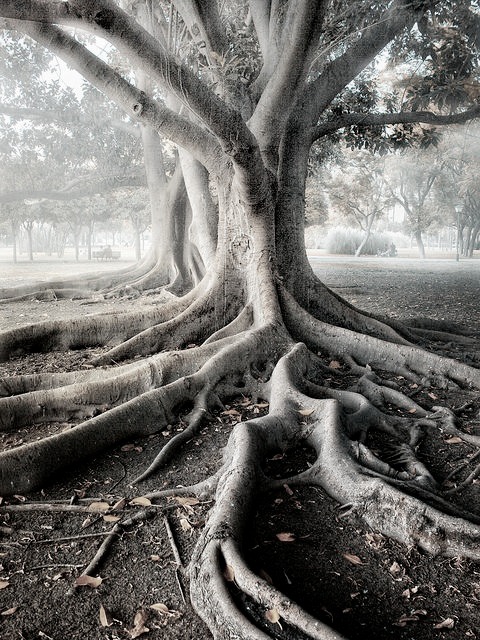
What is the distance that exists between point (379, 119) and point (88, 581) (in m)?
7.87

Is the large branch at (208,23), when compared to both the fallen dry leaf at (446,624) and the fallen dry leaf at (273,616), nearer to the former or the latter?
the fallen dry leaf at (273,616)

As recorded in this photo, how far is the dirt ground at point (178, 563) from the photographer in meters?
2.18

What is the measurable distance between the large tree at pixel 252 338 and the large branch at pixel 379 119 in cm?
4

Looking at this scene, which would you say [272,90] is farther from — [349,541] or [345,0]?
[349,541]

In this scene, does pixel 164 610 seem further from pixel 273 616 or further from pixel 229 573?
pixel 273 616

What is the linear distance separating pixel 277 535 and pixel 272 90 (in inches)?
202

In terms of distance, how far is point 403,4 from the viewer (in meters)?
6.80

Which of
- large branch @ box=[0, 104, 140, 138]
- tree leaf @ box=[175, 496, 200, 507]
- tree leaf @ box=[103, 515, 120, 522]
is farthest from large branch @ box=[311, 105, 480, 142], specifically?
large branch @ box=[0, 104, 140, 138]

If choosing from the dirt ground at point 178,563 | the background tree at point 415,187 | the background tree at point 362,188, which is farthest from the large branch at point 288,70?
the background tree at point 415,187

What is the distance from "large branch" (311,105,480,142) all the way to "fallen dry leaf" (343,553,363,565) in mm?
6025

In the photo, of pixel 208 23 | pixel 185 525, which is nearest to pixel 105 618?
pixel 185 525

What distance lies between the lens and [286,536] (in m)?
2.76

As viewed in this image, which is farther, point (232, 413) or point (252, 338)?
point (252, 338)

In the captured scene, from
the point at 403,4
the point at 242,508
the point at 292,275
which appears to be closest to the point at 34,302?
the point at 292,275
